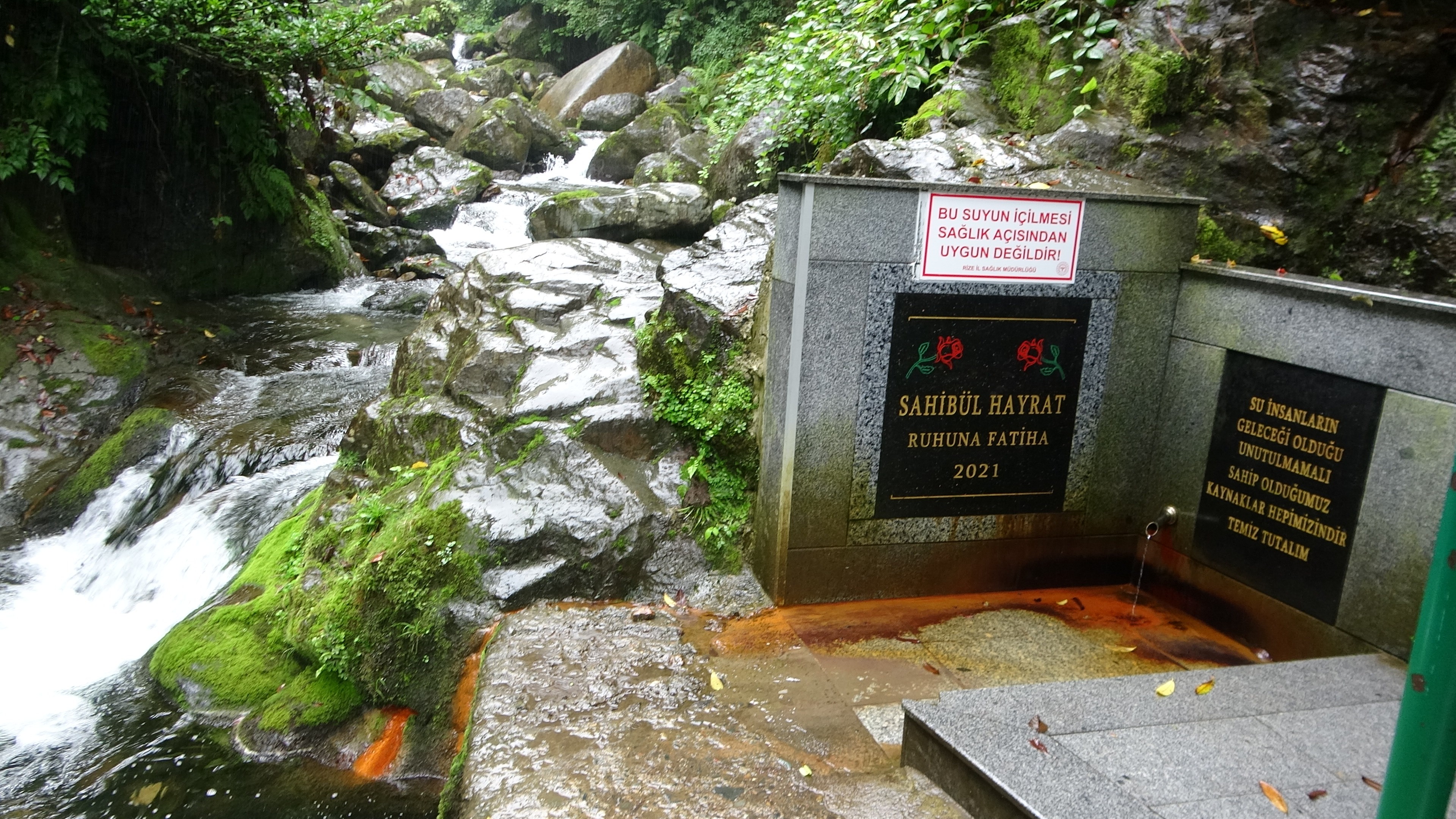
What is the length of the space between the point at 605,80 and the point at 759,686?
2119 centimetres

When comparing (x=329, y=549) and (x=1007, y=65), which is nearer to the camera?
(x=329, y=549)

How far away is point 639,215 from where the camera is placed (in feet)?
40.0

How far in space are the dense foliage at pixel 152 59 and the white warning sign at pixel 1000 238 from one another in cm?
664

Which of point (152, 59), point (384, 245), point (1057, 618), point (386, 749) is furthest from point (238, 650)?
point (384, 245)

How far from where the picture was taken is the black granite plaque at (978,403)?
482cm

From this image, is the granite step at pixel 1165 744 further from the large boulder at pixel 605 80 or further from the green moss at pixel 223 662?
the large boulder at pixel 605 80

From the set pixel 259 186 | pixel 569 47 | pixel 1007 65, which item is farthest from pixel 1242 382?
pixel 569 47

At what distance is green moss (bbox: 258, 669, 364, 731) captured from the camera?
15.7 feet

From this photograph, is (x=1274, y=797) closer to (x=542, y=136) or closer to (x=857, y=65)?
(x=857, y=65)

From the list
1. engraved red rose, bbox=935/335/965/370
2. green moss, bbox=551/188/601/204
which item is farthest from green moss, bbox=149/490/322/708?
green moss, bbox=551/188/601/204

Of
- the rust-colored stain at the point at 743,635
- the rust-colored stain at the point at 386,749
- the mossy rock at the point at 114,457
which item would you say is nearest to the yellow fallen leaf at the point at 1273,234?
the rust-colored stain at the point at 743,635

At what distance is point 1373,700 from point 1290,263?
3.03 meters

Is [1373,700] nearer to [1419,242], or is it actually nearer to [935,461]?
[935,461]

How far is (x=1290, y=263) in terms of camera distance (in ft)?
19.1
